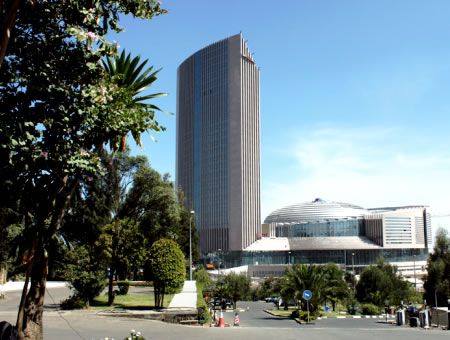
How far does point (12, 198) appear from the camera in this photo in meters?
10.2

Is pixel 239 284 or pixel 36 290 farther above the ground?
pixel 36 290

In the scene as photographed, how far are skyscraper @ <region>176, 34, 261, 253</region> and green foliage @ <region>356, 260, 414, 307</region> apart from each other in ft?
256

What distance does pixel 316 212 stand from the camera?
168 meters

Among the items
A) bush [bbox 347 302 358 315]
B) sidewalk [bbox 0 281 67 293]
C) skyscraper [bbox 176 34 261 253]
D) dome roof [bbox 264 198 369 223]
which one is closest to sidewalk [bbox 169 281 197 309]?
sidewalk [bbox 0 281 67 293]

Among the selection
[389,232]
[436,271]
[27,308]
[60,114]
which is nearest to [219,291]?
[436,271]

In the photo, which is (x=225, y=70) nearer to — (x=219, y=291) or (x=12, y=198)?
(x=219, y=291)

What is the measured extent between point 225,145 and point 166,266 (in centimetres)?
12346

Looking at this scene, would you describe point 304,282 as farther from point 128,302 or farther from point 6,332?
point 6,332

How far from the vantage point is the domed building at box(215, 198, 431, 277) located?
136875mm

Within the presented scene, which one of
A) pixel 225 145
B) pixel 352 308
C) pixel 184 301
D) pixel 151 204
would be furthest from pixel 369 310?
pixel 225 145

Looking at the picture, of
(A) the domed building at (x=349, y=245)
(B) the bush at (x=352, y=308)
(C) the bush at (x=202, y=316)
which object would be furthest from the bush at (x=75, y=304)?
(A) the domed building at (x=349, y=245)

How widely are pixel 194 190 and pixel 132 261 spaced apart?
128709 mm

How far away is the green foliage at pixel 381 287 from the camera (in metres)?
60.7

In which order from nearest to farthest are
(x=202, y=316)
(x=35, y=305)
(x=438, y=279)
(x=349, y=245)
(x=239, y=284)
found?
(x=35, y=305) < (x=202, y=316) < (x=438, y=279) < (x=239, y=284) < (x=349, y=245)
